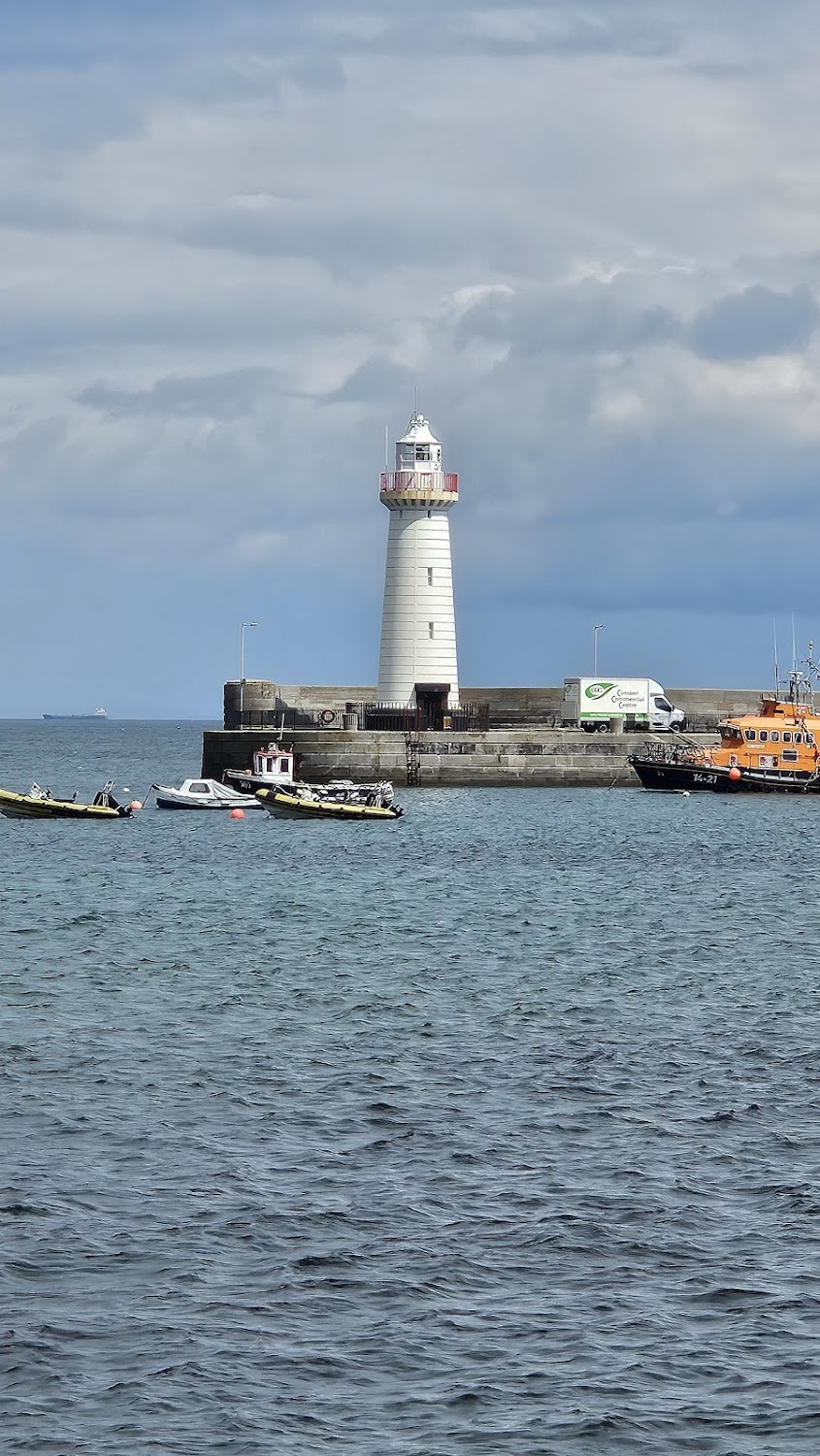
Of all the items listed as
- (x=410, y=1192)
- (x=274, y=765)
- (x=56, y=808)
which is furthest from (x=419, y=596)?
(x=410, y=1192)

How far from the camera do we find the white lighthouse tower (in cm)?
7488

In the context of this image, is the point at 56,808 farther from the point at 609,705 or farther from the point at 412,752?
the point at 609,705

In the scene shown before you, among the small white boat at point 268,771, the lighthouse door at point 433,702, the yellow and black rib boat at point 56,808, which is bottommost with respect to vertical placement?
the yellow and black rib boat at point 56,808

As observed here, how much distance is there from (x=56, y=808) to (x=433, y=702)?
62.4 feet

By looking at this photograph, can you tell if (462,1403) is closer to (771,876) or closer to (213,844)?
(771,876)

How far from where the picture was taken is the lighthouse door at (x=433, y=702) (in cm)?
7462

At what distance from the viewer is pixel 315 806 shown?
61.2 metres

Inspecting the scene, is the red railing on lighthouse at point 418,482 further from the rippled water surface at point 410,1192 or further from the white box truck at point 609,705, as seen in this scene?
the rippled water surface at point 410,1192

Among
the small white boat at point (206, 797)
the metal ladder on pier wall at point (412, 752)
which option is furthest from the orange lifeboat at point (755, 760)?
the small white boat at point (206, 797)

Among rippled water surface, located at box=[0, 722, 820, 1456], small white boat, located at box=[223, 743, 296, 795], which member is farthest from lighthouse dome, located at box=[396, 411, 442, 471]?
rippled water surface, located at box=[0, 722, 820, 1456]

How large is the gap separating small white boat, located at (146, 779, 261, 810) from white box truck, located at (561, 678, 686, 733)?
18.6 metres

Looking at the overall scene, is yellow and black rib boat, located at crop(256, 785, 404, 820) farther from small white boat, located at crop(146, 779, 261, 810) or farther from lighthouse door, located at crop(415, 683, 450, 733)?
lighthouse door, located at crop(415, 683, 450, 733)

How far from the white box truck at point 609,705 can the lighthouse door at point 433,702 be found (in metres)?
7.23

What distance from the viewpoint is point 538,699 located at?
273 ft
